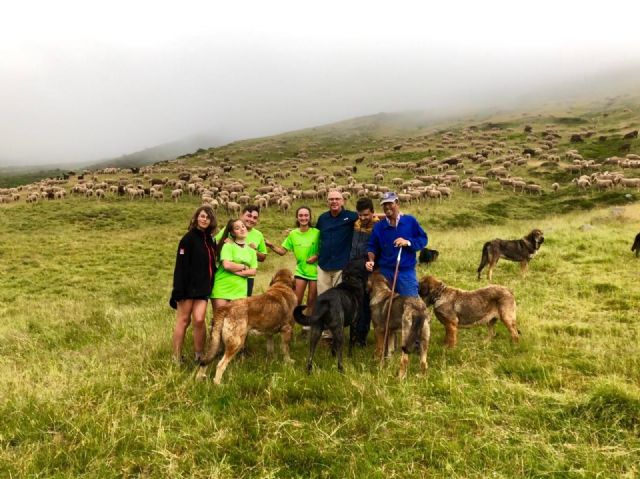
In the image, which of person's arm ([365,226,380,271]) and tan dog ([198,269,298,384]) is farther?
person's arm ([365,226,380,271])

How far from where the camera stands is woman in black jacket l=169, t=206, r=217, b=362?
22.2 ft

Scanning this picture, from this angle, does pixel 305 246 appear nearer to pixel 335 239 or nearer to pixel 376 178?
pixel 335 239

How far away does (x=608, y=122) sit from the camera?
72.6m

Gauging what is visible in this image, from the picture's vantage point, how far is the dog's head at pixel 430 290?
758 cm

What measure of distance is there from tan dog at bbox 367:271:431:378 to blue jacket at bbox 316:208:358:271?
84cm

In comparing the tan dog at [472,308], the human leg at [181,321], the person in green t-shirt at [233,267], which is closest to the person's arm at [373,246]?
the tan dog at [472,308]

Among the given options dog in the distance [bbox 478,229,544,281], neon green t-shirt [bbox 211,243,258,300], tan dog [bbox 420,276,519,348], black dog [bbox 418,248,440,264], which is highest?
neon green t-shirt [bbox 211,243,258,300]

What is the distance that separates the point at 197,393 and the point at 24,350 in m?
6.59

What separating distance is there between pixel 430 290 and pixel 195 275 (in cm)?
438

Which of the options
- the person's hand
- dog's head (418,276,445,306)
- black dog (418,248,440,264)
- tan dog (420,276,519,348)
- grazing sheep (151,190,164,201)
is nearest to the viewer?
the person's hand

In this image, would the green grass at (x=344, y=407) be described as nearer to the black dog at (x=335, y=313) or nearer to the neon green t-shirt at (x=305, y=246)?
the black dog at (x=335, y=313)

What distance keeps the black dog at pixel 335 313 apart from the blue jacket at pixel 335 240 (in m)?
0.81

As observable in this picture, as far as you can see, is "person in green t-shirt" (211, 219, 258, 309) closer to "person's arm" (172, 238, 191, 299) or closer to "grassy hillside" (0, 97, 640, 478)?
"person's arm" (172, 238, 191, 299)

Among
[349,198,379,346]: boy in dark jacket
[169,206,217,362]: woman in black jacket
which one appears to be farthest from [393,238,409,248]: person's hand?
[169,206,217,362]: woman in black jacket
